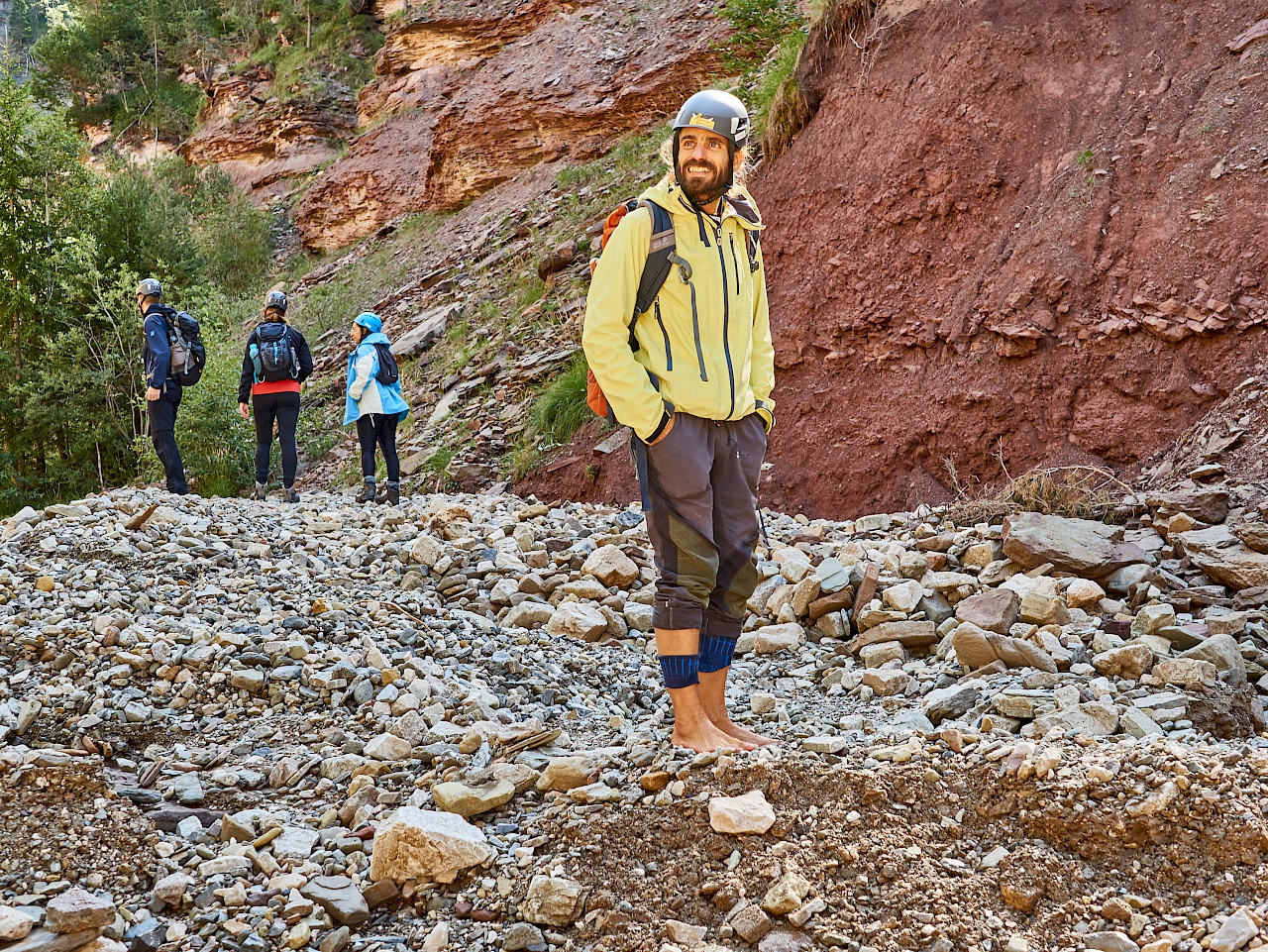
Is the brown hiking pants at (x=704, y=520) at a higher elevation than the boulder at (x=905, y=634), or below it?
higher

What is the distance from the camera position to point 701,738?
10.7 feet

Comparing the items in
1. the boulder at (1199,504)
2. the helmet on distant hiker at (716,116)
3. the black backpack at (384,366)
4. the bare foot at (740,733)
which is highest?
the helmet on distant hiker at (716,116)

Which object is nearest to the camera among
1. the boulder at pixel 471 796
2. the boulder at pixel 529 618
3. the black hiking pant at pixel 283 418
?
the boulder at pixel 471 796

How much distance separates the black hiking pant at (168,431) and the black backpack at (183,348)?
12cm

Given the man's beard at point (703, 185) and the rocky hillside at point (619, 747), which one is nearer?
the rocky hillside at point (619, 747)

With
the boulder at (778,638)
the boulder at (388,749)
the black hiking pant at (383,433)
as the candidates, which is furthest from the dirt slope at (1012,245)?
the boulder at (388,749)

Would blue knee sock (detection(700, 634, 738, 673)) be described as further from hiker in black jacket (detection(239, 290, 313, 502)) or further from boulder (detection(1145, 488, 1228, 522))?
hiker in black jacket (detection(239, 290, 313, 502))

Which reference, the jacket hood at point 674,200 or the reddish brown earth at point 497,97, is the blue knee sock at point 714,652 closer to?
the jacket hood at point 674,200

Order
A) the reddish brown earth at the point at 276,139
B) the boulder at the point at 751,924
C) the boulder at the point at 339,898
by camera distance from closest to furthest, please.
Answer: the boulder at the point at 751,924 < the boulder at the point at 339,898 < the reddish brown earth at the point at 276,139

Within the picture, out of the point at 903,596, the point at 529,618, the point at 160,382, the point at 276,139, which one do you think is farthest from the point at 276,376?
the point at 276,139

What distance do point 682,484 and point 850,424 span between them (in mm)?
5111

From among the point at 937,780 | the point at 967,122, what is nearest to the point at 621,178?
the point at 967,122

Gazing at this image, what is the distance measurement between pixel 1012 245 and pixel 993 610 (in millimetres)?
4180

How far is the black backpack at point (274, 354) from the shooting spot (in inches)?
340
